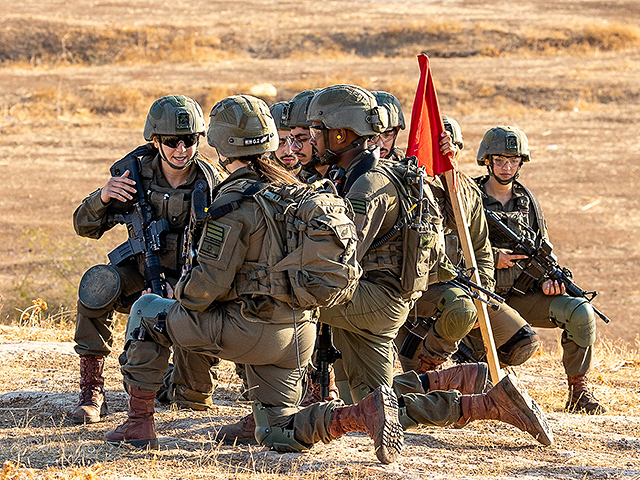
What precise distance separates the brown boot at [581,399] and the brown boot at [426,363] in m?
1.00

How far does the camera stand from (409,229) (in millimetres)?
5559

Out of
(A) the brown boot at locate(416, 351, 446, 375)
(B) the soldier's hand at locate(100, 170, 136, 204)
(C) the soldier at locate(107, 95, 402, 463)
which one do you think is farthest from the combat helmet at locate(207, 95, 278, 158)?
(A) the brown boot at locate(416, 351, 446, 375)

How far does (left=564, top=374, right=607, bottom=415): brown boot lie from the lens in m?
6.88

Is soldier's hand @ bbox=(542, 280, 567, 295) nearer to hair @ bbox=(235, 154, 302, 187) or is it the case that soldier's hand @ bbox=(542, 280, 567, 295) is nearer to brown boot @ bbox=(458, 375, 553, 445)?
brown boot @ bbox=(458, 375, 553, 445)

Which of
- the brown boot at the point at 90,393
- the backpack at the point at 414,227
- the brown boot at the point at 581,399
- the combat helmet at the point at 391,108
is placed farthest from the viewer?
the brown boot at the point at 581,399

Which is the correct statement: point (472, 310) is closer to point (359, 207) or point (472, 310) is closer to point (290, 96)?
point (359, 207)

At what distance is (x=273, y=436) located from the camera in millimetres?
5172

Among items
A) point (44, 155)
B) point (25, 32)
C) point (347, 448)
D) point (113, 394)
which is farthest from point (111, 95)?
point (347, 448)

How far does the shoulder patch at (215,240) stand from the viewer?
4.77m

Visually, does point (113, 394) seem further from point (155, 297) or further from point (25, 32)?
point (25, 32)

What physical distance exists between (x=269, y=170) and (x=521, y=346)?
2.55 m

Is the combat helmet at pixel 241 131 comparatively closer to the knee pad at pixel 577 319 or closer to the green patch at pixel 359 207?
the green patch at pixel 359 207

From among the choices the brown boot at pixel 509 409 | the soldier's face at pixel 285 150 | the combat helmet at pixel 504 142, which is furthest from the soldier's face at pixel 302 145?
the brown boot at pixel 509 409

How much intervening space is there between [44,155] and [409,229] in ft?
50.6
